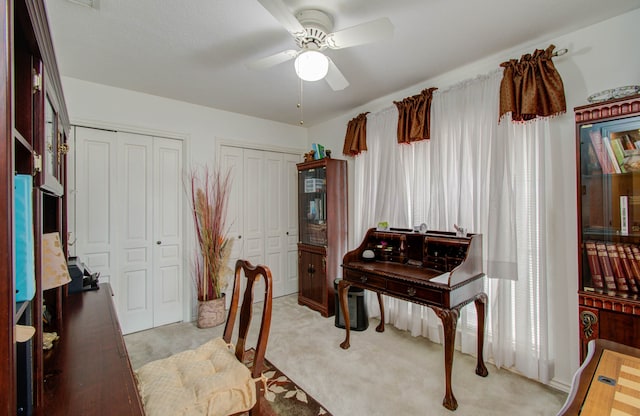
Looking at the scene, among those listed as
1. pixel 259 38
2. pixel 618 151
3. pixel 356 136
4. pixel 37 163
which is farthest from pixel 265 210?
pixel 618 151

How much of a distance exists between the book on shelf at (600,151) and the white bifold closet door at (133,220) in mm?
3642

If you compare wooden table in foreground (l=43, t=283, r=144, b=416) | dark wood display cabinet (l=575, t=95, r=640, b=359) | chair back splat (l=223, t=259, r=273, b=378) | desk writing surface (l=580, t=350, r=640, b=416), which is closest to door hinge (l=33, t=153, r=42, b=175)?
wooden table in foreground (l=43, t=283, r=144, b=416)

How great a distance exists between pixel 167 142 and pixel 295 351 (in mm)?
2635

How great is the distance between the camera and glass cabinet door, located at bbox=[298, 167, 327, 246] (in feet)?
11.9

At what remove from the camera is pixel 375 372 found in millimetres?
2295

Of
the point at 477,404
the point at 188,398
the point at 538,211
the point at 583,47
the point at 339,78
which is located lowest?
the point at 477,404

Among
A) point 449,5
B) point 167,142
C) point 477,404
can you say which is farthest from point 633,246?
point 167,142

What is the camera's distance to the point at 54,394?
1.01 metres

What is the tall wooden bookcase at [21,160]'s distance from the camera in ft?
1.87

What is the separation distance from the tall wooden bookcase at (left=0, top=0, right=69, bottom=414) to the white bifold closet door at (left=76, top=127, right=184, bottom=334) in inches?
80.1

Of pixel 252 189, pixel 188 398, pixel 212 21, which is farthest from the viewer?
pixel 252 189

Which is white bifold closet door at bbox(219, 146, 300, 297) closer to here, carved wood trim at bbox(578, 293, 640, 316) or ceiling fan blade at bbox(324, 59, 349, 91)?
ceiling fan blade at bbox(324, 59, 349, 91)

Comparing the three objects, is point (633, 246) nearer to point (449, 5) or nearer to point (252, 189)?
point (449, 5)

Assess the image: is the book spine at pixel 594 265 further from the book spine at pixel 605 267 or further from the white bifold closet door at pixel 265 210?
the white bifold closet door at pixel 265 210
